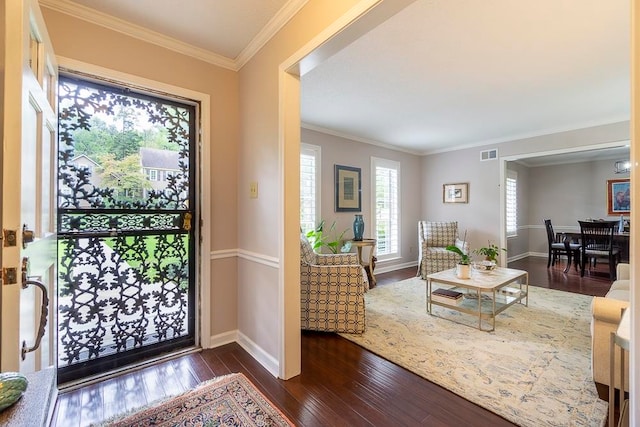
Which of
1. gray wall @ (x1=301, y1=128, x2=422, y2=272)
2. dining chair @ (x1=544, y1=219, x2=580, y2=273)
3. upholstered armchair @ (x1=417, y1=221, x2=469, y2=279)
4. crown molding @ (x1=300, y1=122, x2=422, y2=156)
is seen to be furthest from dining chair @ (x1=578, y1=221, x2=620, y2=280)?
crown molding @ (x1=300, y1=122, x2=422, y2=156)

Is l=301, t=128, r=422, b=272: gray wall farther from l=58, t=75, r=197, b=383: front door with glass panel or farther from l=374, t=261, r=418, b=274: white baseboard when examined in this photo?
l=58, t=75, r=197, b=383: front door with glass panel

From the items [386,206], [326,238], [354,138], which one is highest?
[354,138]

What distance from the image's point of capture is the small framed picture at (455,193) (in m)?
5.61

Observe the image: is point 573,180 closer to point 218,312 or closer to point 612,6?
point 612,6

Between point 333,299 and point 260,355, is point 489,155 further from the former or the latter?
point 260,355

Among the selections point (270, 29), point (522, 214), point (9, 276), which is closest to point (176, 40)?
point (270, 29)

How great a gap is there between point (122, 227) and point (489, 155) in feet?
18.7

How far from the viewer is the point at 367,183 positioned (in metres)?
5.25

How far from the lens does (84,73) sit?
199 cm

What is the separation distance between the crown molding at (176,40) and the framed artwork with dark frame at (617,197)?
801 centimetres

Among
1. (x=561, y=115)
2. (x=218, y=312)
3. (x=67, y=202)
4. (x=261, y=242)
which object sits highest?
(x=561, y=115)

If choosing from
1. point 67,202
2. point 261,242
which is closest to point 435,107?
point 261,242

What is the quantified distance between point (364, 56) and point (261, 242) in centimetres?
183

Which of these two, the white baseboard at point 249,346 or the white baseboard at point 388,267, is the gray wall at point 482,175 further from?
the white baseboard at point 249,346
